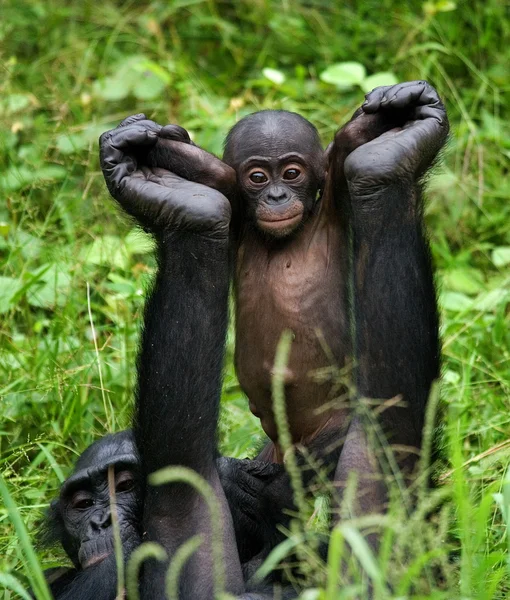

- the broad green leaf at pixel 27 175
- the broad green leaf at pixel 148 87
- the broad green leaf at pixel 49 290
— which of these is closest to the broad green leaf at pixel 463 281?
the broad green leaf at pixel 49 290

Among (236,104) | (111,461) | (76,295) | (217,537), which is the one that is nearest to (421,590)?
(217,537)

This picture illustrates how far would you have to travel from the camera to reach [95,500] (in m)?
4.36

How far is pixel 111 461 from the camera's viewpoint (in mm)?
4324

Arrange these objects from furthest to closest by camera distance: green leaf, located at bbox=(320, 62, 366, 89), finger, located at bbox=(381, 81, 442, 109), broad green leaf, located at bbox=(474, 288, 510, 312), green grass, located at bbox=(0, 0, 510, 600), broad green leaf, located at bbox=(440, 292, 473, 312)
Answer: green leaf, located at bbox=(320, 62, 366, 89), broad green leaf, located at bbox=(440, 292, 473, 312), broad green leaf, located at bbox=(474, 288, 510, 312), green grass, located at bbox=(0, 0, 510, 600), finger, located at bbox=(381, 81, 442, 109)

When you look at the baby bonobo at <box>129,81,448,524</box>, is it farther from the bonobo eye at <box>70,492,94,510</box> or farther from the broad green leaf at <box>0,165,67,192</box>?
the broad green leaf at <box>0,165,67,192</box>

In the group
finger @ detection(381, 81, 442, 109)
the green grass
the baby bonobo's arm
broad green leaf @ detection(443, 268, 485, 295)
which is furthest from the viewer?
broad green leaf @ detection(443, 268, 485, 295)

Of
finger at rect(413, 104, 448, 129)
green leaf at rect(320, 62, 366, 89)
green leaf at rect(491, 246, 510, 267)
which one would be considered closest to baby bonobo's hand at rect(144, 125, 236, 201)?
finger at rect(413, 104, 448, 129)

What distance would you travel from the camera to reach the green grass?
15.5 ft

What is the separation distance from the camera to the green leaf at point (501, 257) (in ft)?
20.5

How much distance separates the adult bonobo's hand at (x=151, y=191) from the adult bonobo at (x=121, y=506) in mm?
904

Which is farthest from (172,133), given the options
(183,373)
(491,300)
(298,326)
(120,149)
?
(491,300)

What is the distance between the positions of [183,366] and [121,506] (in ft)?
2.64

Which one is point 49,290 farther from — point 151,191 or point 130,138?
point 151,191

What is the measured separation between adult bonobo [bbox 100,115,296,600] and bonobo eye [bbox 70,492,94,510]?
0.56 metres
